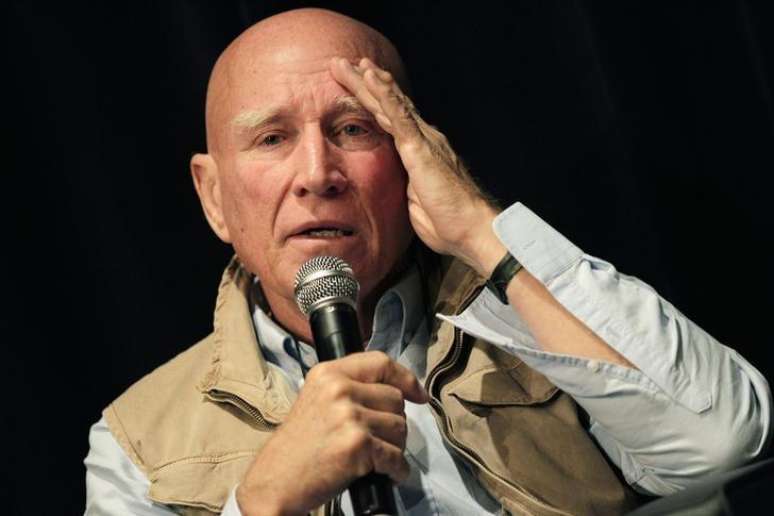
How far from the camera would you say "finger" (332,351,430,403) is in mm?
1500

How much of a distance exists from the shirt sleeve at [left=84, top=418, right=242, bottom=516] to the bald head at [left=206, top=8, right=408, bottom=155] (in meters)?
0.55

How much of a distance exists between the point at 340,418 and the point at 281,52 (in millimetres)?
745

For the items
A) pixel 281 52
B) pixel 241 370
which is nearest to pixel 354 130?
pixel 281 52

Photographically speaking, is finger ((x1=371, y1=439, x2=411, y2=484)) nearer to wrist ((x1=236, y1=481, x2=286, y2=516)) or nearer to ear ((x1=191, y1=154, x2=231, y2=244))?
wrist ((x1=236, y1=481, x2=286, y2=516))

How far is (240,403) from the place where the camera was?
75.7 inches

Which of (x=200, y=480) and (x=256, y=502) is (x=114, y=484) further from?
(x=256, y=502)

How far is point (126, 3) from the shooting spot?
2.30 m

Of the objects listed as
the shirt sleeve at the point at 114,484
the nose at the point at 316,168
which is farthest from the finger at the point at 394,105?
the shirt sleeve at the point at 114,484

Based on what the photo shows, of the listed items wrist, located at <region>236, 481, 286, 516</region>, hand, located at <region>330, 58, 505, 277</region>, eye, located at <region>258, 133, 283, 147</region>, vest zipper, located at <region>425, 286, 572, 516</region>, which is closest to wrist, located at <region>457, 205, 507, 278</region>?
hand, located at <region>330, 58, 505, 277</region>

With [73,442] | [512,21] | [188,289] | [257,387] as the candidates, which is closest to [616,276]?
[257,387]

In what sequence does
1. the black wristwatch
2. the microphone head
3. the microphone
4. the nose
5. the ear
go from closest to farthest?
1. the microphone
2. the microphone head
3. the black wristwatch
4. the nose
5. the ear

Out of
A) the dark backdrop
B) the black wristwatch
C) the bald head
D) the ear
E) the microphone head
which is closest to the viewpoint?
the microphone head

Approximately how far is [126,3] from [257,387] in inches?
33.8

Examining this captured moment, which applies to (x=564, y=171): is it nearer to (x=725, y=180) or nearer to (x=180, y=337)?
(x=725, y=180)
